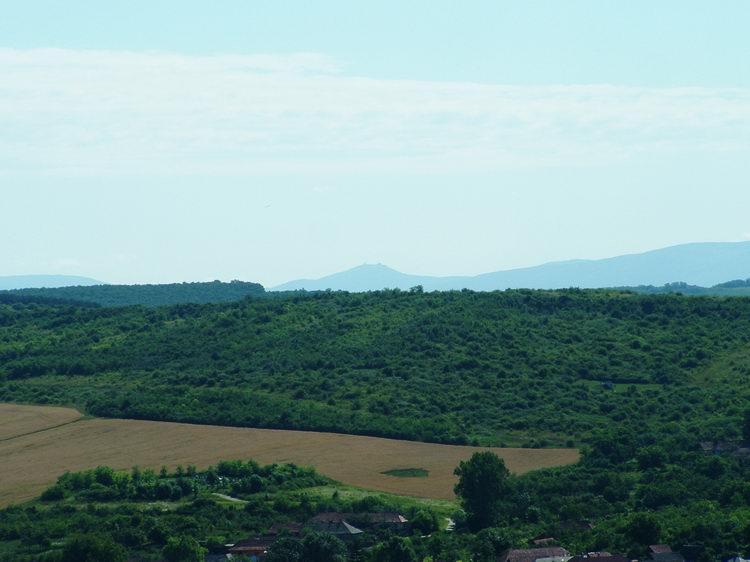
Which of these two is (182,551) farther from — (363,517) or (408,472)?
(408,472)

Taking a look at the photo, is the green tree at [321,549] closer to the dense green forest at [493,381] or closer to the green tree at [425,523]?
the dense green forest at [493,381]

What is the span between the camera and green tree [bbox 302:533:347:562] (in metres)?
68.4

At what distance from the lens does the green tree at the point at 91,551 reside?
2682 inches

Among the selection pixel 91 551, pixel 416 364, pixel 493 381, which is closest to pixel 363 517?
pixel 91 551

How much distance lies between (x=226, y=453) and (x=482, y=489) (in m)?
22.8

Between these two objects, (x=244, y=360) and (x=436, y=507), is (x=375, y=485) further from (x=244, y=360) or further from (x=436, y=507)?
(x=244, y=360)

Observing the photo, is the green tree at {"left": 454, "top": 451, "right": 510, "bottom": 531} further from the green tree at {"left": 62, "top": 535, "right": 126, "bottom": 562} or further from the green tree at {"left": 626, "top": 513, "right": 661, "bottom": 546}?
the green tree at {"left": 62, "top": 535, "right": 126, "bottom": 562}

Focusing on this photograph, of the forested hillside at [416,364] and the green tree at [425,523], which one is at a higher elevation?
the forested hillside at [416,364]

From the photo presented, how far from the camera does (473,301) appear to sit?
144875mm

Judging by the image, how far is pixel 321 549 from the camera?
68562mm

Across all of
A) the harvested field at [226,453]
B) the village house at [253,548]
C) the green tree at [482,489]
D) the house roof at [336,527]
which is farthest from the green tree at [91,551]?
the green tree at [482,489]

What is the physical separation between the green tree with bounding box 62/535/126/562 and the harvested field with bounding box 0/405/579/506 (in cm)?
1803

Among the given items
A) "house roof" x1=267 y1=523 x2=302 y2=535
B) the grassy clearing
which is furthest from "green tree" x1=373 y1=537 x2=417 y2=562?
the grassy clearing

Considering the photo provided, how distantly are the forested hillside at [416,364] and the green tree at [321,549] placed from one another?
3370 cm
